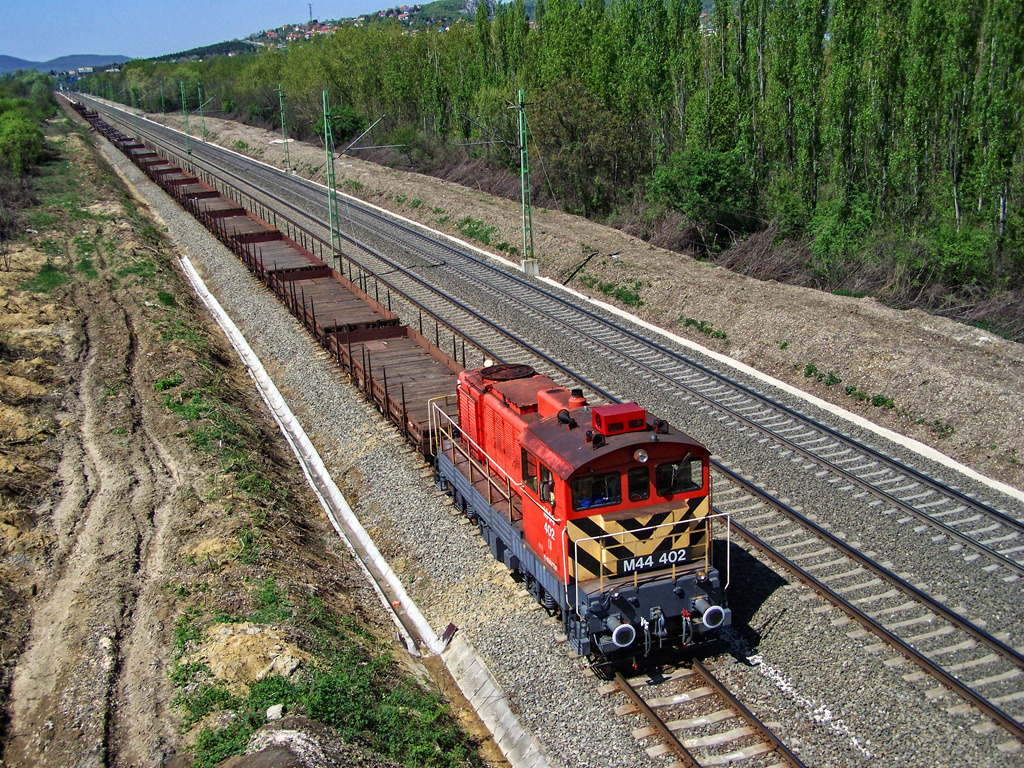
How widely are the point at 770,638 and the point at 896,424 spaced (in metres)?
10.1

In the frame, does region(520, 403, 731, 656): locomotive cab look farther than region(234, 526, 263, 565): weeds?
No

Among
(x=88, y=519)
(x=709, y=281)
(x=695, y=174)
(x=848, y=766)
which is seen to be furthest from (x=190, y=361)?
(x=695, y=174)

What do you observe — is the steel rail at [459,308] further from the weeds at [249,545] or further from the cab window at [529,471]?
the weeds at [249,545]

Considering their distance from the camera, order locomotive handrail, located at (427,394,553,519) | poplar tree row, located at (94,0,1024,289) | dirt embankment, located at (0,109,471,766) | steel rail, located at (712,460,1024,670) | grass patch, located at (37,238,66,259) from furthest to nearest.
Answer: grass patch, located at (37,238,66,259) < poplar tree row, located at (94,0,1024,289) < locomotive handrail, located at (427,394,553,519) < steel rail, located at (712,460,1024,670) < dirt embankment, located at (0,109,471,766)

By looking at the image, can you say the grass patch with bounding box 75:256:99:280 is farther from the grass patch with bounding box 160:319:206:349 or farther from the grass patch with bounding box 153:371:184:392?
the grass patch with bounding box 153:371:184:392

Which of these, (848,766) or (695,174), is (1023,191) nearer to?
(695,174)

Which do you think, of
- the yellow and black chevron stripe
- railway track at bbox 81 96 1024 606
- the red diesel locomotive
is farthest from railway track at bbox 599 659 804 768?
railway track at bbox 81 96 1024 606

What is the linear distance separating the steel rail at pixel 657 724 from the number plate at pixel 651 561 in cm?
148

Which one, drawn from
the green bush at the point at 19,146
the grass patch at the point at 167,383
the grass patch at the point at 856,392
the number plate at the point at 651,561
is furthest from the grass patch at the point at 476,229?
the green bush at the point at 19,146

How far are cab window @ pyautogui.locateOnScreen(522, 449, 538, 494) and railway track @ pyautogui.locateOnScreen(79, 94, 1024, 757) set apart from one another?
4.62 meters

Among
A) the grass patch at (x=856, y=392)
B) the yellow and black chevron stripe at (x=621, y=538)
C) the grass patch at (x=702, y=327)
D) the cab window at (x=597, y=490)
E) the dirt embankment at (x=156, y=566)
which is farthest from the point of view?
the grass patch at (x=702, y=327)

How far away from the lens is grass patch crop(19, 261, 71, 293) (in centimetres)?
3231

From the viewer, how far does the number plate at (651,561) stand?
36.7 ft

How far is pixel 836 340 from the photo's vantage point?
2300 centimetres
